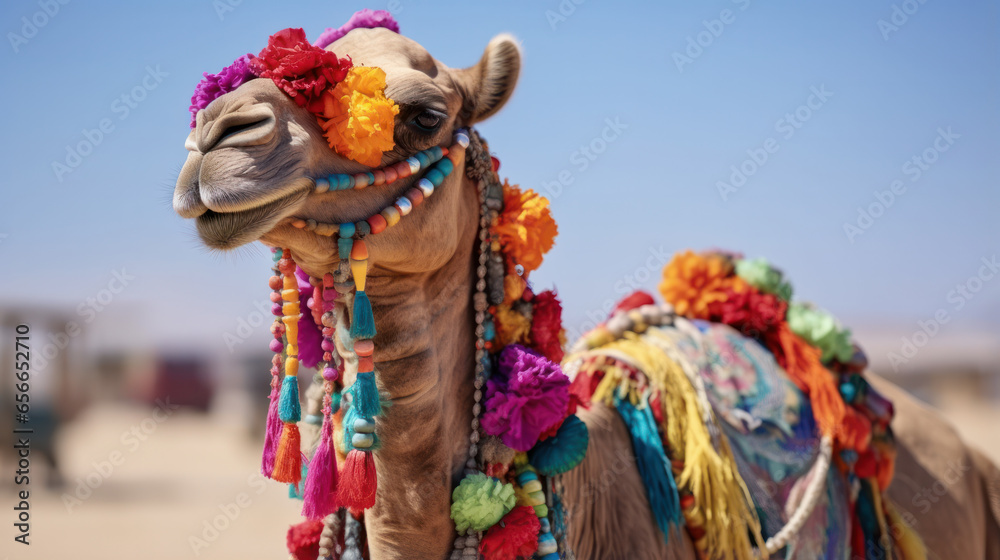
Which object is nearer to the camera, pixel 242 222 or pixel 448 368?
pixel 242 222

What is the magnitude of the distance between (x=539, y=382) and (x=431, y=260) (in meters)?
0.58

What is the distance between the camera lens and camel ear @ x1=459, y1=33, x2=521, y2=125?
109 inches

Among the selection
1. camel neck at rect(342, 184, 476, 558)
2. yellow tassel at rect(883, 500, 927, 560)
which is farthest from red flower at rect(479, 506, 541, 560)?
yellow tassel at rect(883, 500, 927, 560)

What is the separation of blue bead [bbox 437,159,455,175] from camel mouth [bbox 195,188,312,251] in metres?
0.54

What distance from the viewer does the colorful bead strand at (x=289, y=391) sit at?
2.32 meters

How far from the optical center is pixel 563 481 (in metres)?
2.88

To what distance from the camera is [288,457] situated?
7.76ft

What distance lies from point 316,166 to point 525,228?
34.3 inches

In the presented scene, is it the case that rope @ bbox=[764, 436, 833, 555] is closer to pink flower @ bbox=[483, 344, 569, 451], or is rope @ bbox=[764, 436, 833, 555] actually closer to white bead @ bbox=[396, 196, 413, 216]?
pink flower @ bbox=[483, 344, 569, 451]

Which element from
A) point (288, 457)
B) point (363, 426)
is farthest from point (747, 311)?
point (288, 457)

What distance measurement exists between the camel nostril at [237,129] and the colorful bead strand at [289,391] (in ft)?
1.33

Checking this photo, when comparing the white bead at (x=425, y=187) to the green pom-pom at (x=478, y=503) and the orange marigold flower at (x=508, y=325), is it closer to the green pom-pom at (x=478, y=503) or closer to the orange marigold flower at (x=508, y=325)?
the orange marigold flower at (x=508, y=325)

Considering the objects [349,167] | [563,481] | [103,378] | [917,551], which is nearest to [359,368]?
[349,167]

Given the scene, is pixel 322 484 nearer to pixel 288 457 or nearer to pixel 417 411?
pixel 288 457
